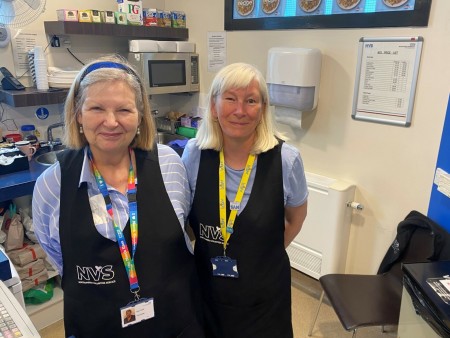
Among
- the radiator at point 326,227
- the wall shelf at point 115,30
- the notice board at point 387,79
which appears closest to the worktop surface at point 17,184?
the wall shelf at point 115,30

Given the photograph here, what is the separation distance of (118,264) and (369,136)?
1.66 meters

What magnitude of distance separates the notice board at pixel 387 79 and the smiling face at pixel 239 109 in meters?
1.10

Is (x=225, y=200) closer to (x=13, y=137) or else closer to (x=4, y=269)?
(x=4, y=269)

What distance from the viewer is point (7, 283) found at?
1.23m

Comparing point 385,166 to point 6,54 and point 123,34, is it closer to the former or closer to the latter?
point 123,34

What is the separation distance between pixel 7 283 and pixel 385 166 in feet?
6.35

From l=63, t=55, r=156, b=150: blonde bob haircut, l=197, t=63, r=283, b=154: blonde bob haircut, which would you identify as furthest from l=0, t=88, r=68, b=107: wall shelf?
l=197, t=63, r=283, b=154: blonde bob haircut

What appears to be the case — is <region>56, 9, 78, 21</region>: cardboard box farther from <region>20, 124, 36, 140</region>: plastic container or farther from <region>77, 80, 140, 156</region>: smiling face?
<region>77, 80, 140, 156</region>: smiling face

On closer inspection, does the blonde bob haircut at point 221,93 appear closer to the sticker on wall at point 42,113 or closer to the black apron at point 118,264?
the black apron at point 118,264

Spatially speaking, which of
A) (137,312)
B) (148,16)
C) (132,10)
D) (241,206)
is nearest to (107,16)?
(132,10)

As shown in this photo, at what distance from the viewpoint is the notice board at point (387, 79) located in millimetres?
1914

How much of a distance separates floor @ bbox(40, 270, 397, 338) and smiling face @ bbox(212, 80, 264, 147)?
1.50 metres

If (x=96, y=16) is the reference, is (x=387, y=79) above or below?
below

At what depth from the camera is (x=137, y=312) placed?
3.65ft
